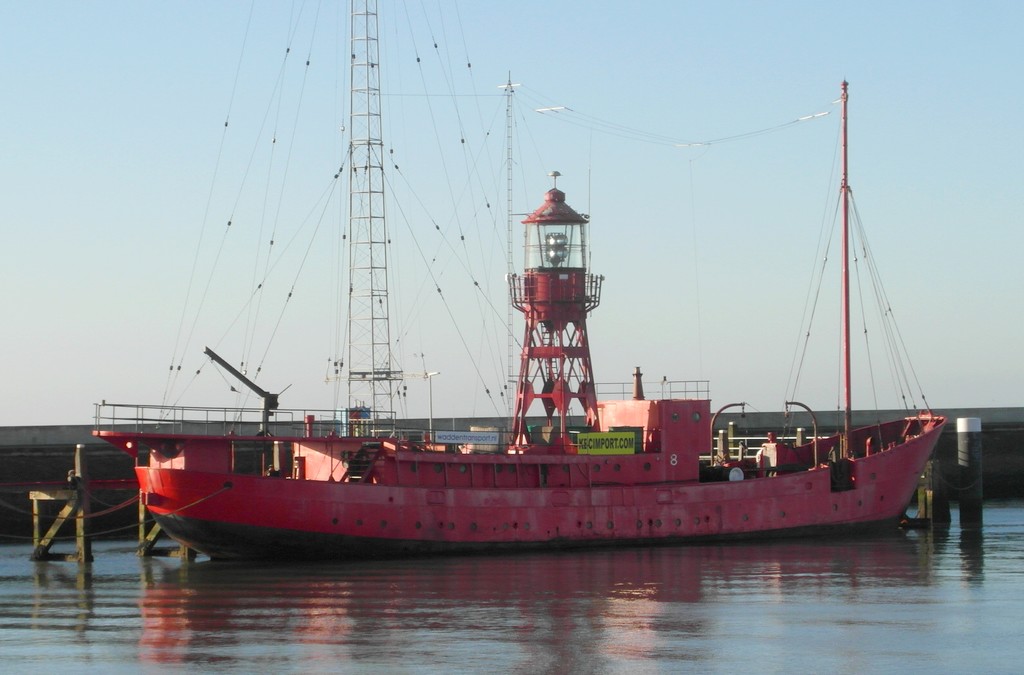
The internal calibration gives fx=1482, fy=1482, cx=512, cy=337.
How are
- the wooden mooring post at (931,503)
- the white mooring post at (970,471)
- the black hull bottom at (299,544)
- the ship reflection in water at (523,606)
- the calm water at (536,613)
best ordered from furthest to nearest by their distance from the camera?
the white mooring post at (970,471)
the wooden mooring post at (931,503)
the black hull bottom at (299,544)
the ship reflection in water at (523,606)
the calm water at (536,613)

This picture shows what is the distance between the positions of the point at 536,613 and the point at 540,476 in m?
11.0

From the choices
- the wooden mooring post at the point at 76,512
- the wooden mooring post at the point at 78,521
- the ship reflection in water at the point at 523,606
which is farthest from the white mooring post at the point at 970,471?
the wooden mooring post at the point at 76,512

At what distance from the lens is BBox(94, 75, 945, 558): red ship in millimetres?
31328

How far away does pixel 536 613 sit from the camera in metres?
23.5

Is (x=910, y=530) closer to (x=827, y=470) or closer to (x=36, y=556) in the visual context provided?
(x=827, y=470)

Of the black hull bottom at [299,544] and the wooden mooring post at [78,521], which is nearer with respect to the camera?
the black hull bottom at [299,544]

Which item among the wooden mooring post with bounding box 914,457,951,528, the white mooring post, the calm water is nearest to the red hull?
the calm water

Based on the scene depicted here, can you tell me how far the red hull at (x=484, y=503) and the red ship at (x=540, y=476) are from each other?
Result: 0.04m

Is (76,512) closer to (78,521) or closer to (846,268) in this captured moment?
(78,521)

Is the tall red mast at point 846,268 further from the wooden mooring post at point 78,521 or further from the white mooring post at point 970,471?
the wooden mooring post at point 78,521

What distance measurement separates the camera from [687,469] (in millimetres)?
36219

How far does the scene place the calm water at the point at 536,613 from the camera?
64.3 ft

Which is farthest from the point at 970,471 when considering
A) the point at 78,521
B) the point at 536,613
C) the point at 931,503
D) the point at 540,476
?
the point at 78,521

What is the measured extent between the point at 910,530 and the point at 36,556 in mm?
22249
